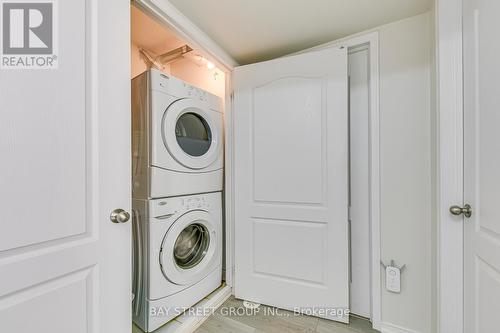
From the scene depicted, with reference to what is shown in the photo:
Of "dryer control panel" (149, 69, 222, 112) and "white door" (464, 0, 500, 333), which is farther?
"dryer control panel" (149, 69, 222, 112)

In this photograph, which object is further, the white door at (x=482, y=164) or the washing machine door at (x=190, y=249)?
the washing machine door at (x=190, y=249)

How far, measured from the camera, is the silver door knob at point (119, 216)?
0.91 metres

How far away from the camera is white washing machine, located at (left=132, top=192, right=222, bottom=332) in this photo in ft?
4.38

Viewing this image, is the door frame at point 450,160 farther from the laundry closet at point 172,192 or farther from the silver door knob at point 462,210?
the laundry closet at point 172,192

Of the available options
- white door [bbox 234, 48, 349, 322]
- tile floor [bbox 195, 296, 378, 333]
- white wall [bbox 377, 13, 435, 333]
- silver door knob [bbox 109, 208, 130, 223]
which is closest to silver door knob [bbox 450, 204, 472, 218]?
white wall [bbox 377, 13, 435, 333]

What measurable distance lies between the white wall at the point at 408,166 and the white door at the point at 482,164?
305 millimetres

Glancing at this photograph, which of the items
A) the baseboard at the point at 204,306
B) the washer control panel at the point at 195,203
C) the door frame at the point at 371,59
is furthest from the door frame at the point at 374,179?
the washer control panel at the point at 195,203

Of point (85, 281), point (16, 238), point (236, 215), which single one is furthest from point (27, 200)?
point (236, 215)

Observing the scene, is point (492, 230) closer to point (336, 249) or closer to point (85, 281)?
point (336, 249)

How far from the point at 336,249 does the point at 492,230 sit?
812 mm

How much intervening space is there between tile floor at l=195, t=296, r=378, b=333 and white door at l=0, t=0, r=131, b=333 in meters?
0.72

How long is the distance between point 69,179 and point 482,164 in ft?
5.05

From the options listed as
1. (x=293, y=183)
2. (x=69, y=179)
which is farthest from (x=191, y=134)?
(x=69, y=179)

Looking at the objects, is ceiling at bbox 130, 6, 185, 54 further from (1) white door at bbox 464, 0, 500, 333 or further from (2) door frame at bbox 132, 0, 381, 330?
(1) white door at bbox 464, 0, 500, 333
